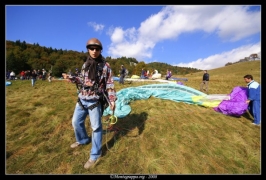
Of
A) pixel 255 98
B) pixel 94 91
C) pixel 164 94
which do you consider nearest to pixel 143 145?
pixel 94 91

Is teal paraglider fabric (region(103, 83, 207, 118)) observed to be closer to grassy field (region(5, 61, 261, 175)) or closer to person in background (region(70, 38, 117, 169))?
grassy field (region(5, 61, 261, 175))

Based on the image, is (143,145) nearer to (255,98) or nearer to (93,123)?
(93,123)

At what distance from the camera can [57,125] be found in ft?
16.0

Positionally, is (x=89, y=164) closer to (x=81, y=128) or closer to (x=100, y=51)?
(x=81, y=128)

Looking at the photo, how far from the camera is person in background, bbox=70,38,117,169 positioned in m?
3.08

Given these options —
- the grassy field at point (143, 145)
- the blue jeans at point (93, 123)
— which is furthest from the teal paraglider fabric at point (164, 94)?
the blue jeans at point (93, 123)

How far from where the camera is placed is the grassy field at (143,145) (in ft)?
10.7

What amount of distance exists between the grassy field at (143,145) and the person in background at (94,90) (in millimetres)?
566

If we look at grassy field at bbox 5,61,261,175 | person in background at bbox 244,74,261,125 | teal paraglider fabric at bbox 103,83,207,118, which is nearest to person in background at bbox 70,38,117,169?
grassy field at bbox 5,61,261,175

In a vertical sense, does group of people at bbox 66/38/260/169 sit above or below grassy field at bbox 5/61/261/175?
above

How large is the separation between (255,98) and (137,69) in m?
95.1

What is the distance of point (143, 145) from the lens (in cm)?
399

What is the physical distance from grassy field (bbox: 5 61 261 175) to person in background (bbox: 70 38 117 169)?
1.86 ft

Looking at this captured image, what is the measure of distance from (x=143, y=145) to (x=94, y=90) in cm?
206
